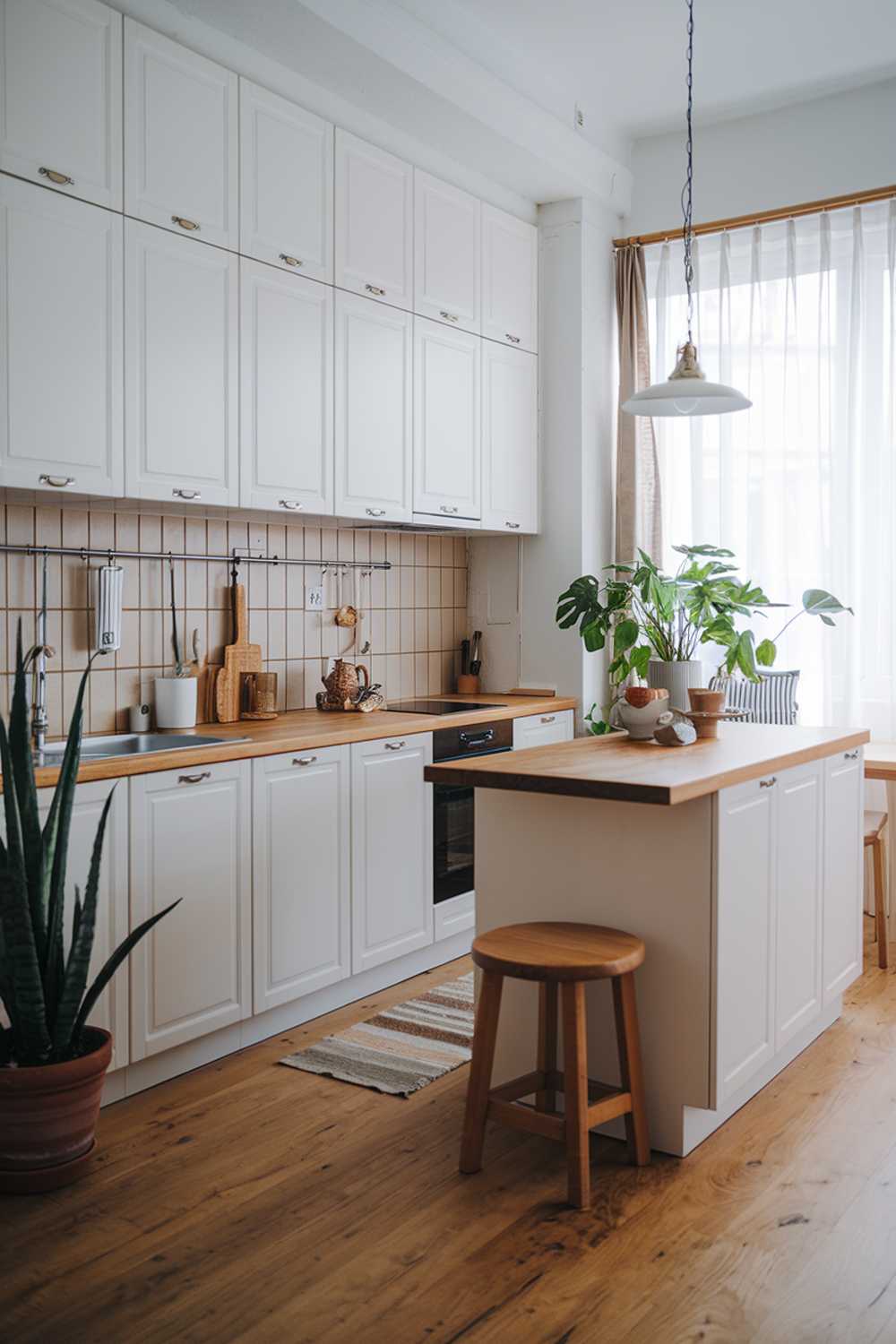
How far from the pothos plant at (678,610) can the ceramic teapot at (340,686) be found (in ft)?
2.89

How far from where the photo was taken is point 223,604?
12.9 feet

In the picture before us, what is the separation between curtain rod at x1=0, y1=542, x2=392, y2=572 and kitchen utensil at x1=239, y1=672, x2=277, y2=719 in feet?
1.31

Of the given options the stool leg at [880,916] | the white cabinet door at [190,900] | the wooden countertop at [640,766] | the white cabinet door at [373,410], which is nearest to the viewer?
the wooden countertop at [640,766]

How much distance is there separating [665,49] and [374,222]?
1348 mm

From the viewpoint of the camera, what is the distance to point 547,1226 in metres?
2.32

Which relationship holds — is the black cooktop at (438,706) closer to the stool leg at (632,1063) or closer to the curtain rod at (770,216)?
the stool leg at (632,1063)

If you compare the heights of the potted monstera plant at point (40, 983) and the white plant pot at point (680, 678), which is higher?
the white plant pot at point (680, 678)

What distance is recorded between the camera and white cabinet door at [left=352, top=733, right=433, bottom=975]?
3.67m

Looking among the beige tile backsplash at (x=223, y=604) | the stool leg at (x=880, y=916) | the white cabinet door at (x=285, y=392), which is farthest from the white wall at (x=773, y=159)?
the stool leg at (x=880, y=916)

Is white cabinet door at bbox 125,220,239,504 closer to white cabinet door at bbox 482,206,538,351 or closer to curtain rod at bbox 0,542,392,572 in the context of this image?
curtain rod at bbox 0,542,392,572

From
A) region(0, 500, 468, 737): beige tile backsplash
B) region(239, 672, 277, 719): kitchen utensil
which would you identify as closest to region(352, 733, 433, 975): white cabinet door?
region(239, 672, 277, 719): kitchen utensil

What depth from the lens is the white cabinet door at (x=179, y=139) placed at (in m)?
3.12

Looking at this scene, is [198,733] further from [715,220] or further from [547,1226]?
[715,220]

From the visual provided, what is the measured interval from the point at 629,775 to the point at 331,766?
119 cm
